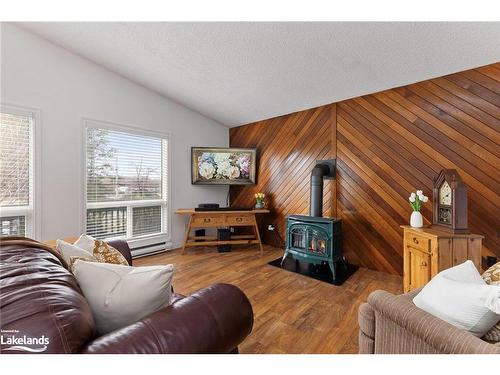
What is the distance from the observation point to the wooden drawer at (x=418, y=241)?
2134 millimetres

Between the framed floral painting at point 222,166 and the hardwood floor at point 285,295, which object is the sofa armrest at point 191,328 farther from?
the framed floral painting at point 222,166

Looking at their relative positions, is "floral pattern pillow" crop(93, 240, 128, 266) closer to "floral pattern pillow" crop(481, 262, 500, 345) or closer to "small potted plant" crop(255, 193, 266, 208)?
"floral pattern pillow" crop(481, 262, 500, 345)

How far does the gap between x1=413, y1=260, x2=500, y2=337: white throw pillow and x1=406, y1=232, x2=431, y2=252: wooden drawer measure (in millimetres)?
1210

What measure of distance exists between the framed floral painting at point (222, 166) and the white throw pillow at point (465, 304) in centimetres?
341

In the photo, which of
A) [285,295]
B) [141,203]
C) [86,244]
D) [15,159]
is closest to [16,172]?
[15,159]

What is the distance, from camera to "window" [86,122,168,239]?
10.7ft

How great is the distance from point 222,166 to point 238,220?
103cm

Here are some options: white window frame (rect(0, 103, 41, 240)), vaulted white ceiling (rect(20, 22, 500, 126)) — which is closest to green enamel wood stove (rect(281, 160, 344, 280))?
vaulted white ceiling (rect(20, 22, 500, 126))

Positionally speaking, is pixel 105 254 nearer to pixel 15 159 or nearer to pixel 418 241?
pixel 15 159

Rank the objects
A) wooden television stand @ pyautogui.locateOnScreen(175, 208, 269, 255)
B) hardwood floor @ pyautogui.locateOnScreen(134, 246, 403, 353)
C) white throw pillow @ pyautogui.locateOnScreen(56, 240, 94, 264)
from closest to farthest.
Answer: white throw pillow @ pyautogui.locateOnScreen(56, 240, 94, 264) → hardwood floor @ pyautogui.locateOnScreen(134, 246, 403, 353) → wooden television stand @ pyautogui.locateOnScreen(175, 208, 269, 255)
